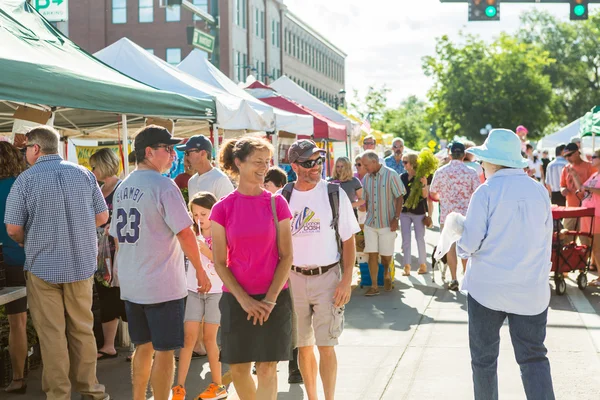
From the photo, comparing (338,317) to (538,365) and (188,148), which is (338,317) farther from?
(188,148)

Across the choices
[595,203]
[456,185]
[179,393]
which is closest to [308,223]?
[179,393]

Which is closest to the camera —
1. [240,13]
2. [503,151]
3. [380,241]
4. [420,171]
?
[503,151]

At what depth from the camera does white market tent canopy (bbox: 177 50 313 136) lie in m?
14.0

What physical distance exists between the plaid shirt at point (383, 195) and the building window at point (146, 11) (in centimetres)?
4640

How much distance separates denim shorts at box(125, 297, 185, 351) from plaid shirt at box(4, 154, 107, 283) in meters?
0.70

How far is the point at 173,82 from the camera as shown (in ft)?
36.0

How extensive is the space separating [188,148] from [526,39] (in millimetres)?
81666

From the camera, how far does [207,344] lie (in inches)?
243

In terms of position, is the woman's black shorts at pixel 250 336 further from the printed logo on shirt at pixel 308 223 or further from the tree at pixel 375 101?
the tree at pixel 375 101

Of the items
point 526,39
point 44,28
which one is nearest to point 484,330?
point 44,28

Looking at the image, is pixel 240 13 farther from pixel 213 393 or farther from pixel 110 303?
pixel 213 393

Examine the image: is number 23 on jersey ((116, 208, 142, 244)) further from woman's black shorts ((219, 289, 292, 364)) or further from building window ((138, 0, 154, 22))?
building window ((138, 0, 154, 22))

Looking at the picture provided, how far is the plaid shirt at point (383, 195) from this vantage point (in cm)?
1127

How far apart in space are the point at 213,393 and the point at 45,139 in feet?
6.97
